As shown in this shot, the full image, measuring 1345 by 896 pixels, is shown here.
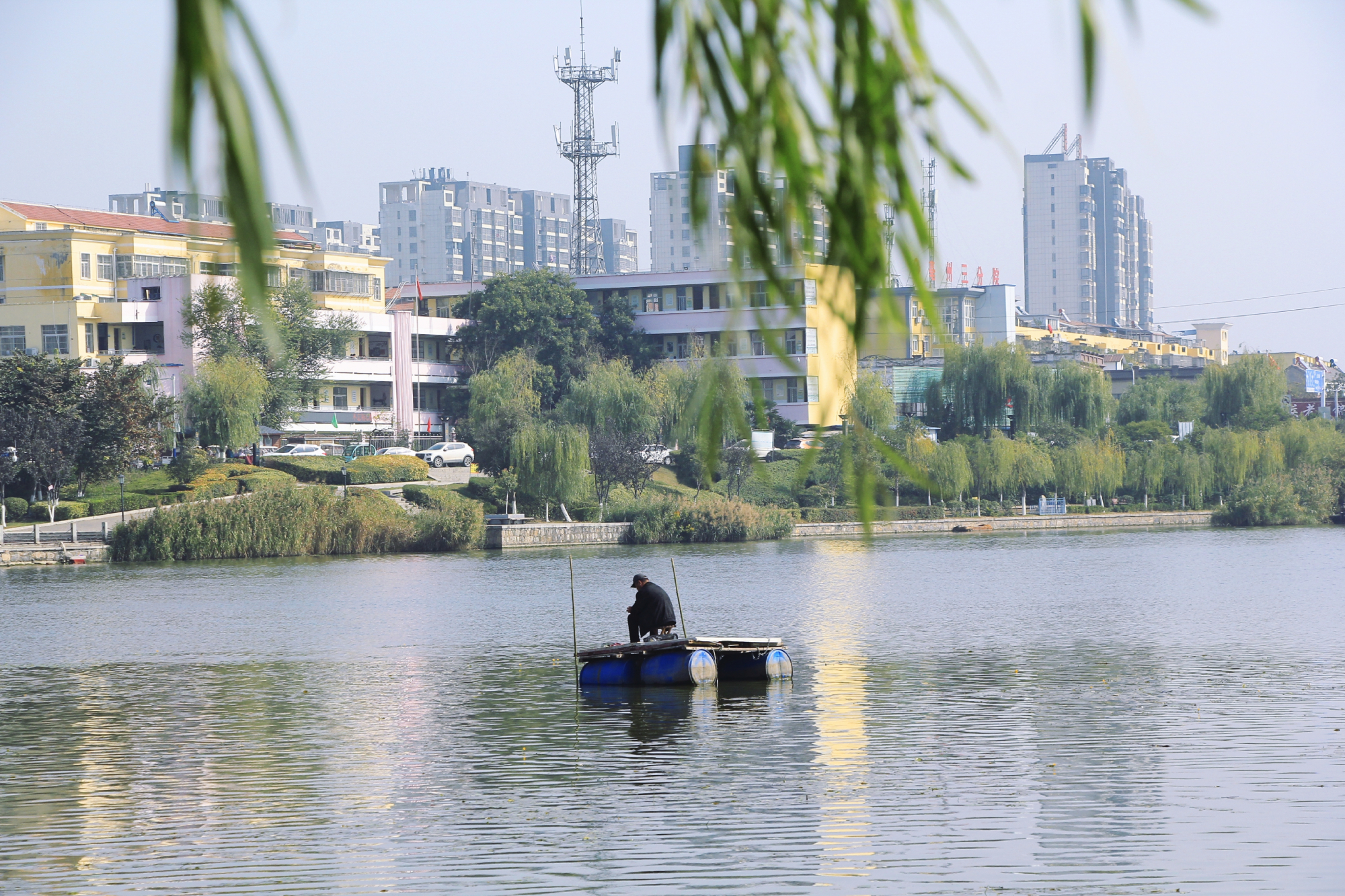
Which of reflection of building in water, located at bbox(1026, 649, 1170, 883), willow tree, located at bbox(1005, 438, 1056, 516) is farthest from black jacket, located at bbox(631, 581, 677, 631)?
willow tree, located at bbox(1005, 438, 1056, 516)

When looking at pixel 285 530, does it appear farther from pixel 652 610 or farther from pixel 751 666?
pixel 751 666

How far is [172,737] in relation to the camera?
19.8 meters

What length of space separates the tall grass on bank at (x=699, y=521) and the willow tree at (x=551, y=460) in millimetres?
2604

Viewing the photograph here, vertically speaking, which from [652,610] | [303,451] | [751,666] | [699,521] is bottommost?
[751,666]

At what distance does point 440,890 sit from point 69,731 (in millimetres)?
10859

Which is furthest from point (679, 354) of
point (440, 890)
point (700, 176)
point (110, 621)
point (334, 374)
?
point (700, 176)

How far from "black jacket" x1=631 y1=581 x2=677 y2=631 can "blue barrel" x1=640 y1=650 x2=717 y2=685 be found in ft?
2.29

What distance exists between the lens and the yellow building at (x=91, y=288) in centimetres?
7775

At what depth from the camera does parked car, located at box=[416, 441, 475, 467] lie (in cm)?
7850

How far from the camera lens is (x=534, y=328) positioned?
3605 inches

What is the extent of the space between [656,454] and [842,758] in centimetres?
6029

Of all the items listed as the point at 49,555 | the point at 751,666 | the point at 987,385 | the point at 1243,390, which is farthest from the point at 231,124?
the point at 1243,390

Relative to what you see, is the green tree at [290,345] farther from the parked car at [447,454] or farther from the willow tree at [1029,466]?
the willow tree at [1029,466]

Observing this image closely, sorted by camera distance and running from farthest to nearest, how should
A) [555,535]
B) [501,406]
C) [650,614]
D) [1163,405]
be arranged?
[1163,405] → [501,406] → [555,535] → [650,614]
